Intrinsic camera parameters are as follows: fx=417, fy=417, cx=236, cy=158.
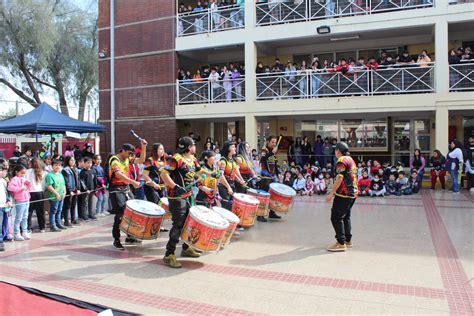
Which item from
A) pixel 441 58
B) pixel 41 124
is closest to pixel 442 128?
pixel 441 58

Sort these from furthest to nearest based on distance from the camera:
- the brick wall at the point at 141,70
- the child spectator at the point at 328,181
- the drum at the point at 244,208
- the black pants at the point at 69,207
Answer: the brick wall at the point at 141,70 < the child spectator at the point at 328,181 < the black pants at the point at 69,207 < the drum at the point at 244,208

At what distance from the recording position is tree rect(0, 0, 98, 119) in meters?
25.3

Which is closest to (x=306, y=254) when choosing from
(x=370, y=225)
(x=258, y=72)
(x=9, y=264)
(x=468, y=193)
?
(x=370, y=225)

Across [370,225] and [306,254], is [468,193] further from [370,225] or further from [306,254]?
[306,254]

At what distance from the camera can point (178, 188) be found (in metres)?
5.96

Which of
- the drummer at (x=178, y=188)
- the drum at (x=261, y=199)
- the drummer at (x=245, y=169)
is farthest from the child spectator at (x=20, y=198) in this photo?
the drum at (x=261, y=199)

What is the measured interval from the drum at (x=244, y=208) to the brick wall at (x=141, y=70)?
11199 millimetres

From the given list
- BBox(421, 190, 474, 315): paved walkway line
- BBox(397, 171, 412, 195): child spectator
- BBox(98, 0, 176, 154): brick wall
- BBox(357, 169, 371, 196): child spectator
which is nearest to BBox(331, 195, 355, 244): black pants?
BBox(421, 190, 474, 315): paved walkway line

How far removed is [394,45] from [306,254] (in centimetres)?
1344

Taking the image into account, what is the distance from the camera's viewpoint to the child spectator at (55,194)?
842 cm

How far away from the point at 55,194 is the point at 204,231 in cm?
424

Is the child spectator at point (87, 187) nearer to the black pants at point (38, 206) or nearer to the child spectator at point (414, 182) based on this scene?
the black pants at point (38, 206)

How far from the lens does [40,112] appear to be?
12820mm

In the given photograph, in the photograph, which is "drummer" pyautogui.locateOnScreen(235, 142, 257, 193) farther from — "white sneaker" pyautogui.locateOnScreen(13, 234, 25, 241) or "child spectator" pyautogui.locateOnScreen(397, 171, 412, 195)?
"child spectator" pyautogui.locateOnScreen(397, 171, 412, 195)
